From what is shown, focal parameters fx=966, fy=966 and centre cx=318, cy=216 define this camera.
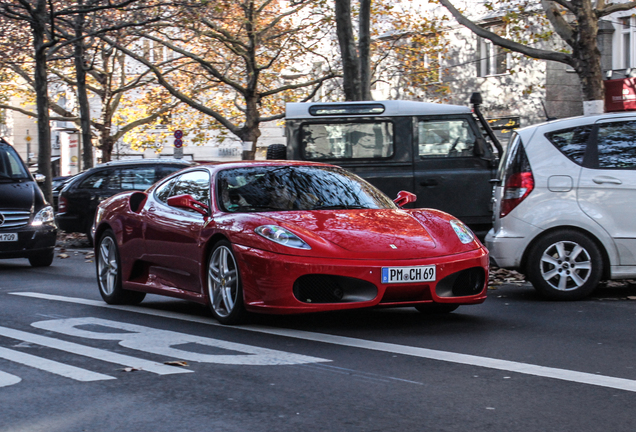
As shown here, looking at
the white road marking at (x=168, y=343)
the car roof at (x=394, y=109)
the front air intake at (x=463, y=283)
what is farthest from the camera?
the car roof at (x=394, y=109)

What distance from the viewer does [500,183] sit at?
9328 millimetres

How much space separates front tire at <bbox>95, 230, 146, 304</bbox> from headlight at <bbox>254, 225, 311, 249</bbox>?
8.60 ft

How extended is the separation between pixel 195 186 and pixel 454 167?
5.55 metres

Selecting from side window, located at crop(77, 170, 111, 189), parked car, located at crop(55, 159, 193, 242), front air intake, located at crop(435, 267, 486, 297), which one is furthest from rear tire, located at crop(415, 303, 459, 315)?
side window, located at crop(77, 170, 111, 189)

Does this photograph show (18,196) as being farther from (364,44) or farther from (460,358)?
(460,358)

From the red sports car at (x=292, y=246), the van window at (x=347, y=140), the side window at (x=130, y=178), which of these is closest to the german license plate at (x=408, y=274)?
the red sports car at (x=292, y=246)

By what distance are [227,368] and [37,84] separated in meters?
20.3

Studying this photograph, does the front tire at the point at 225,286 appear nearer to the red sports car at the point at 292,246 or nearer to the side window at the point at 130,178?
the red sports car at the point at 292,246

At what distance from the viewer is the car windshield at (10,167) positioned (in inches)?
576

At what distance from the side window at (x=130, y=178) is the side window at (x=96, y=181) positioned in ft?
0.36

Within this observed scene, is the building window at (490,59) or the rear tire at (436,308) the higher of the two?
the building window at (490,59)

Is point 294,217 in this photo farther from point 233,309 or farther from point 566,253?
point 566,253

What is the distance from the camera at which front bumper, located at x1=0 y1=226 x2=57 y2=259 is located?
13766 millimetres

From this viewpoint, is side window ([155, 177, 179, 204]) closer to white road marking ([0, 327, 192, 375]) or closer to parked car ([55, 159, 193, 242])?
white road marking ([0, 327, 192, 375])
